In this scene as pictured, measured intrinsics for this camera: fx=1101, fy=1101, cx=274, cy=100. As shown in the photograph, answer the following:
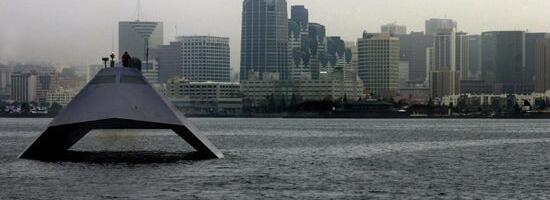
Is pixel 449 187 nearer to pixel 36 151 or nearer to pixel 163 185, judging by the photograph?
pixel 163 185

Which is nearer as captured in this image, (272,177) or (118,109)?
(272,177)

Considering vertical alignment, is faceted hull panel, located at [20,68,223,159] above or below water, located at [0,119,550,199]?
above

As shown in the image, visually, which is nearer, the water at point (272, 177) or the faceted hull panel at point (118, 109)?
the water at point (272, 177)

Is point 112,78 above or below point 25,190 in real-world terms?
above

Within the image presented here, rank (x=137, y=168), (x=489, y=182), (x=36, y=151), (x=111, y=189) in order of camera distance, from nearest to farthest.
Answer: (x=111, y=189) → (x=489, y=182) → (x=137, y=168) → (x=36, y=151)

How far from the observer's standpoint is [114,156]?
91750 millimetres

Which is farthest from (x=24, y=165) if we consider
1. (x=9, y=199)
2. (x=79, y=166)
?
(x=9, y=199)

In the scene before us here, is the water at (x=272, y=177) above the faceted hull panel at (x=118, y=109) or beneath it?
beneath

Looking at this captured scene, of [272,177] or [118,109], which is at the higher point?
[118,109]

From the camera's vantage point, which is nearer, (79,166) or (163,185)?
(163,185)

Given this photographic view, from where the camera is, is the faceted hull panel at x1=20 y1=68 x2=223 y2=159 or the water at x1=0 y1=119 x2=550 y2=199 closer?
the water at x1=0 y1=119 x2=550 y2=199

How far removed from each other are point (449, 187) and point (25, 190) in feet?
80.5

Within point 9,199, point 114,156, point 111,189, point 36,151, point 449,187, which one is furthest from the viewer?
point 114,156

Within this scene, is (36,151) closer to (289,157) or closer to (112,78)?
(112,78)
